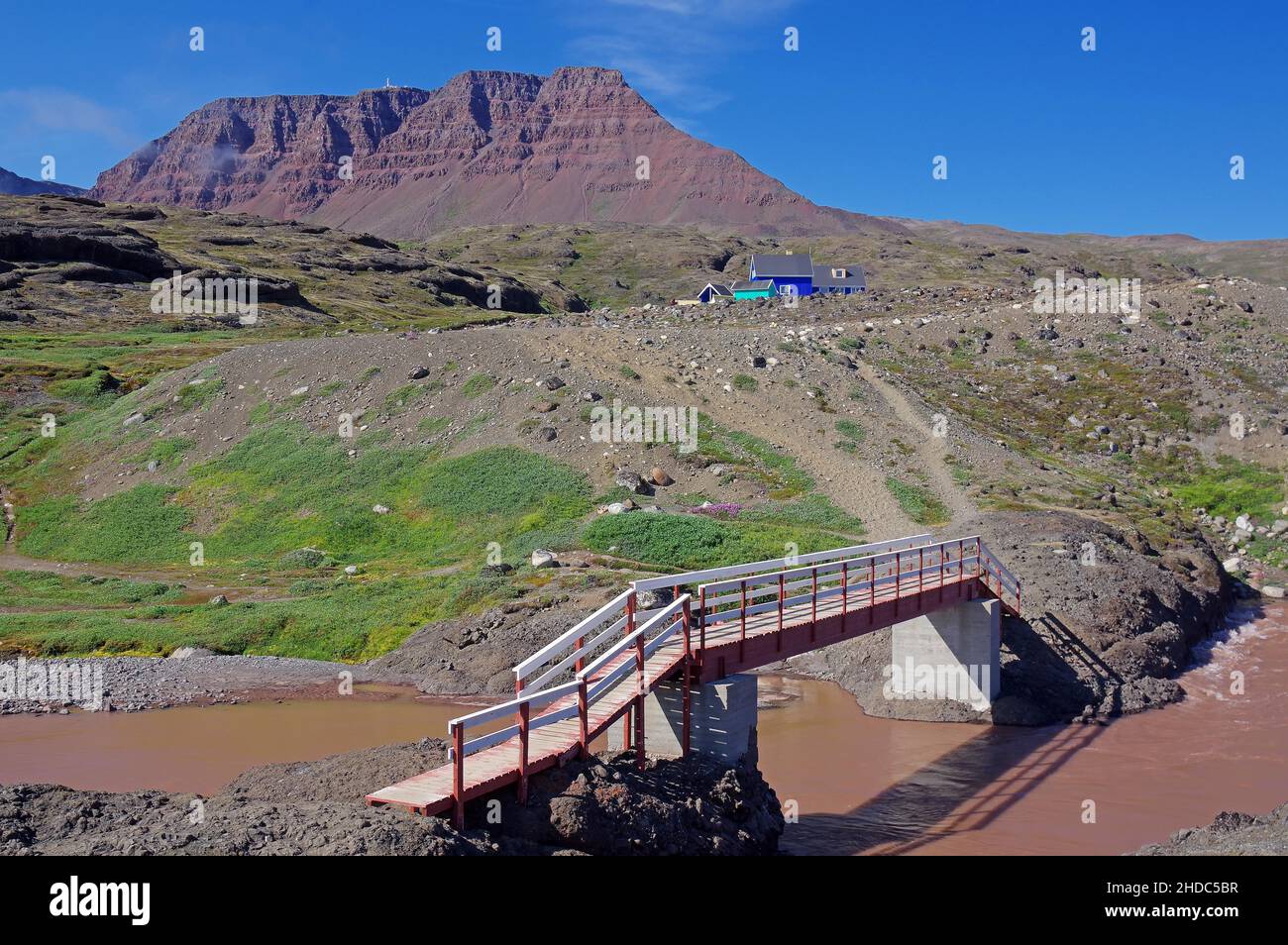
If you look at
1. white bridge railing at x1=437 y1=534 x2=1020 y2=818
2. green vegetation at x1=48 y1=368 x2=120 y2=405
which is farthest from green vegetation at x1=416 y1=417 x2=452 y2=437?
green vegetation at x1=48 y1=368 x2=120 y2=405

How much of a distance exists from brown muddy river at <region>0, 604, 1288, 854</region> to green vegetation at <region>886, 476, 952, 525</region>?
1166 cm

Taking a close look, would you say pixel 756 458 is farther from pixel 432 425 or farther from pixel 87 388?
pixel 87 388

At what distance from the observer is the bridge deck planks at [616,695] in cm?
1328

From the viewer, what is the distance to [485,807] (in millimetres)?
13352

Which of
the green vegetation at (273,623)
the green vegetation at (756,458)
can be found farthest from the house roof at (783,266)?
the green vegetation at (273,623)

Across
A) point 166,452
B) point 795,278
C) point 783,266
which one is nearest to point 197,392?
point 166,452

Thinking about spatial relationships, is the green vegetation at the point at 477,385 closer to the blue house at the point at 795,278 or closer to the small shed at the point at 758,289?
the small shed at the point at 758,289

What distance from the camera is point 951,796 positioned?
21.3m

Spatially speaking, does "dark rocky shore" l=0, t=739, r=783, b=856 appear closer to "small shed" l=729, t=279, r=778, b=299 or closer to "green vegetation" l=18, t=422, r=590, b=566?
"green vegetation" l=18, t=422, r=590, b=566

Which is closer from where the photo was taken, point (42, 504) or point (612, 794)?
point (612, 794)

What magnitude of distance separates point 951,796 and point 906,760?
2.34 metres
